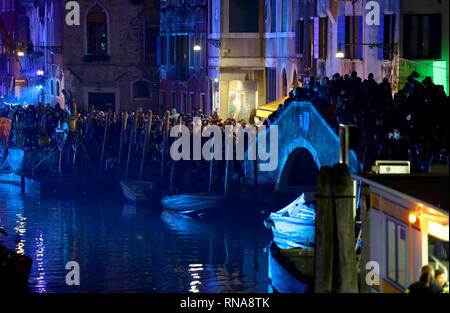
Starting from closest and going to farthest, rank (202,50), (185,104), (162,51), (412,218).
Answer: (412,218) → (202,50) → (185,104) → (162,51)

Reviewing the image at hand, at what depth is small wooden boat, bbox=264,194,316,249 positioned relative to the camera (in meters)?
24.5

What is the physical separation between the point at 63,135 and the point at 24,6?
21.5 metres

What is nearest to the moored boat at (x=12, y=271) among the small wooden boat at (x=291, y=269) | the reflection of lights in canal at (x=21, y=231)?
the small wooden boat at (x=291, y=269)

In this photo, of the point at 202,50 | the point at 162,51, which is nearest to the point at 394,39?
the point at 202,50

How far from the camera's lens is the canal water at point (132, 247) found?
72.7 ft

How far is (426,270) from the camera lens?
12070 millimetres

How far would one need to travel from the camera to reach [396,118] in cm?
1919

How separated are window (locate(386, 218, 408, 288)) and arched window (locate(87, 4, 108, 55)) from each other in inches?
1318

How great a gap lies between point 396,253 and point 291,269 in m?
4.67

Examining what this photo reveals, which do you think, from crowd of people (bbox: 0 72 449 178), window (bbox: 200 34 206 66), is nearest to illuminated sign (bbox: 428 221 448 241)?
crowd of people (bbox: 0 72 449 178)

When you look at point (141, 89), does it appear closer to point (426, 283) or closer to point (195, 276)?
point (195, 276)

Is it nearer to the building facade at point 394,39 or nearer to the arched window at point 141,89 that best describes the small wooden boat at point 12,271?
the building facade at point 394,39
